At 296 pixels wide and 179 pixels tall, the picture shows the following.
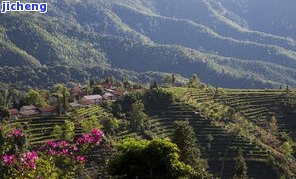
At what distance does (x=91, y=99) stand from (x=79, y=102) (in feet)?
12.8

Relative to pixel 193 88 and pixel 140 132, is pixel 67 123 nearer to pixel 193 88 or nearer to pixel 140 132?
pixel 140 132

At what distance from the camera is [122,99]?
108m

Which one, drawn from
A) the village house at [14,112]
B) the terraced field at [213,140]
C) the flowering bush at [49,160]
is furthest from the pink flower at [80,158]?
the village house at [14,112]

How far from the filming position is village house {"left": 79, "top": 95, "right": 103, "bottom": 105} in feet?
363

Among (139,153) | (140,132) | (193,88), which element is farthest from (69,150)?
(193,88)

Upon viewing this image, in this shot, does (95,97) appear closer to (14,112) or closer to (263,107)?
(14,112)

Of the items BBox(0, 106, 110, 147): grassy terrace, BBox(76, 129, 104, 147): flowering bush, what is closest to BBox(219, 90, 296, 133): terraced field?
BBox(0, 106, 110, 147): grassy terrace

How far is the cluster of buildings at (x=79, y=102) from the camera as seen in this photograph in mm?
98000

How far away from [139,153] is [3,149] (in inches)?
551

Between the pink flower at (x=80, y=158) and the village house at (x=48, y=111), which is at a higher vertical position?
the pink flower at (x=80, y=158)

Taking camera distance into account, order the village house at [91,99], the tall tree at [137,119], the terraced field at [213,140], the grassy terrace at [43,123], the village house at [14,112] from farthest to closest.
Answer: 1. the village house at [91,99]
2. the village house at [14,112]
3. the tall tree at [137,119]
4. the terraced field at [213,140]
5. the grassy terrace at [43,123]

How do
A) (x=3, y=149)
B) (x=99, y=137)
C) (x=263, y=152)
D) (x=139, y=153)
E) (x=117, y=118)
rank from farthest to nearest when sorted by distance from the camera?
(x=117, y=118)
(x=263, y=152)
(x=139, y=153)
(x=99, y=137)
(x=3, y=149)

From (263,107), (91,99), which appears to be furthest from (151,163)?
(263,107)

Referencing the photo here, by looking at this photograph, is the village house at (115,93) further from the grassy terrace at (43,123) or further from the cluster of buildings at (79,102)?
the grassy terrace at (43,123)
